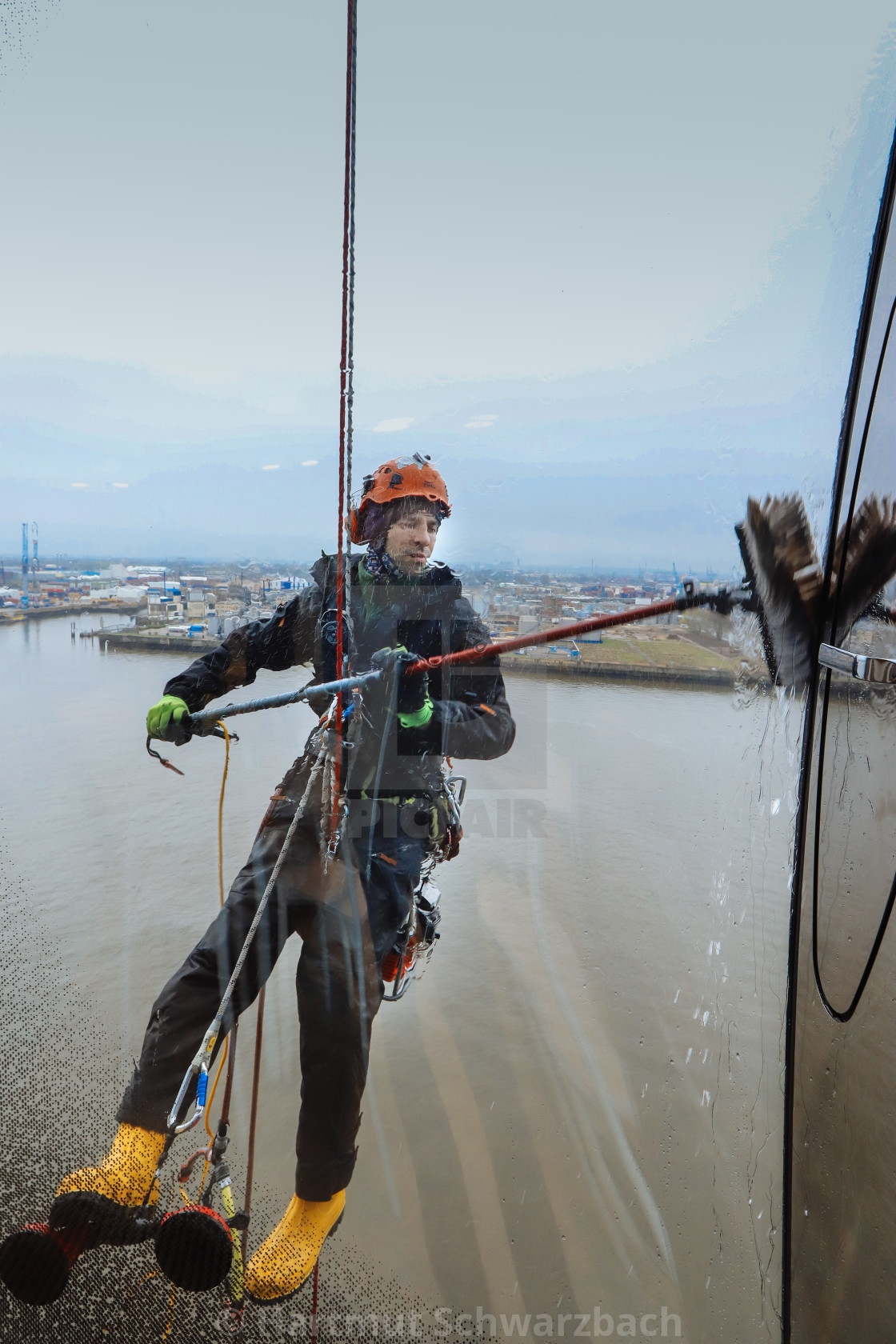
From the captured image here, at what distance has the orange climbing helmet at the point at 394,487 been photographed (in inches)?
60.2

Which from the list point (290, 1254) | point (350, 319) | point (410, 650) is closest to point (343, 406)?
point (350, 319)

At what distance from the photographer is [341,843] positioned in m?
1.45

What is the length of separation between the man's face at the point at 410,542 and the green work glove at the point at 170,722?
0.62 m

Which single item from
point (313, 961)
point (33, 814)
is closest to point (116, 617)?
point (33, 814)

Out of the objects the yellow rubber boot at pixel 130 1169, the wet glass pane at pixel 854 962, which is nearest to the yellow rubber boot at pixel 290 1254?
the yellow rubber boot at pixel 130 1169

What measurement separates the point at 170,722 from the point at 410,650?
1.92ft

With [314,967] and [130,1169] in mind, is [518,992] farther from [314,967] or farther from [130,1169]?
[130,1169]

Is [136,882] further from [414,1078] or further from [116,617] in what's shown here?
[414,1078]

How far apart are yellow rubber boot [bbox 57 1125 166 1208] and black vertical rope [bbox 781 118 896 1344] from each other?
4.82 ft

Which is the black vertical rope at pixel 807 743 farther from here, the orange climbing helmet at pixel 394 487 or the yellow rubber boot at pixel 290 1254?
the yellow rubber boot at pixel 290 1254

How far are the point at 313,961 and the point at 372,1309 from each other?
3.13 feet

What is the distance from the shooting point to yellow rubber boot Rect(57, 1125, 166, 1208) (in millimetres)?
1220

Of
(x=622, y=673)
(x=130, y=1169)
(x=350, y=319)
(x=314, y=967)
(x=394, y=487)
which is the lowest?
(x=130, y=1169)

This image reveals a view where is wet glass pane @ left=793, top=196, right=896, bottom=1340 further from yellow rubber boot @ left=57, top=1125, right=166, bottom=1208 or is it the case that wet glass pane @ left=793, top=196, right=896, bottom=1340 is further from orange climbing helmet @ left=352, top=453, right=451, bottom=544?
yellow rubber boot @ left=57, top=1125, right=166, bottom=1208
